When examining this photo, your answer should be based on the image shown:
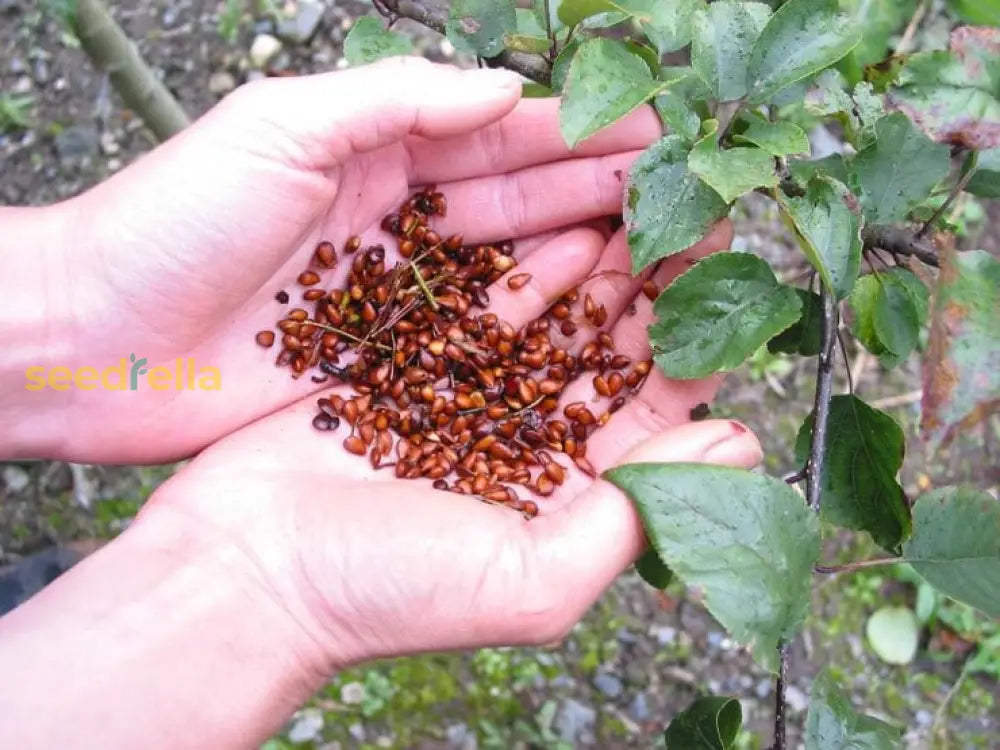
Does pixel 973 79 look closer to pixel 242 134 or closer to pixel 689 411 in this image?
pixel 689 411

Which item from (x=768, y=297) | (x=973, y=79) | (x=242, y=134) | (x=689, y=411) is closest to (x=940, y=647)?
(x=689, y=411)

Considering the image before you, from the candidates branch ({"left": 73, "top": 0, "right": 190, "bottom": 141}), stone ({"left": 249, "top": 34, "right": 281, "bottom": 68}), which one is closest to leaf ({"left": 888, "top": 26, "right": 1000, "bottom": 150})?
branch ({"left": 73, "top": 0, "right": 190, "bottom": 141})

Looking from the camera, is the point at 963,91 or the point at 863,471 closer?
the point at 963,91

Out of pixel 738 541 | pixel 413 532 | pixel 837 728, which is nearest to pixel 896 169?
pixel 738 541

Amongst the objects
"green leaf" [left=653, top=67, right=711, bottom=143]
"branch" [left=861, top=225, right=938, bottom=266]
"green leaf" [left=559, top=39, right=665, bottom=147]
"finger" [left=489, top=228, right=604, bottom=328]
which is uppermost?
"green leaf" [left=559, top=39, right=665, bottom=147]

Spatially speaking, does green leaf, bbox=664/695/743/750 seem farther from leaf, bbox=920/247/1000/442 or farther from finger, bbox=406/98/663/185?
finger, bbox=406/98/663/185

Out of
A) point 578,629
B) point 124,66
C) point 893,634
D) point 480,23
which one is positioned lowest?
point 893,634

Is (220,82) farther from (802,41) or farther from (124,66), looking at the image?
(802,41)

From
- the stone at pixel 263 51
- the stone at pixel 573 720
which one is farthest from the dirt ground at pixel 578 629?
the stone at pixel 263 51
